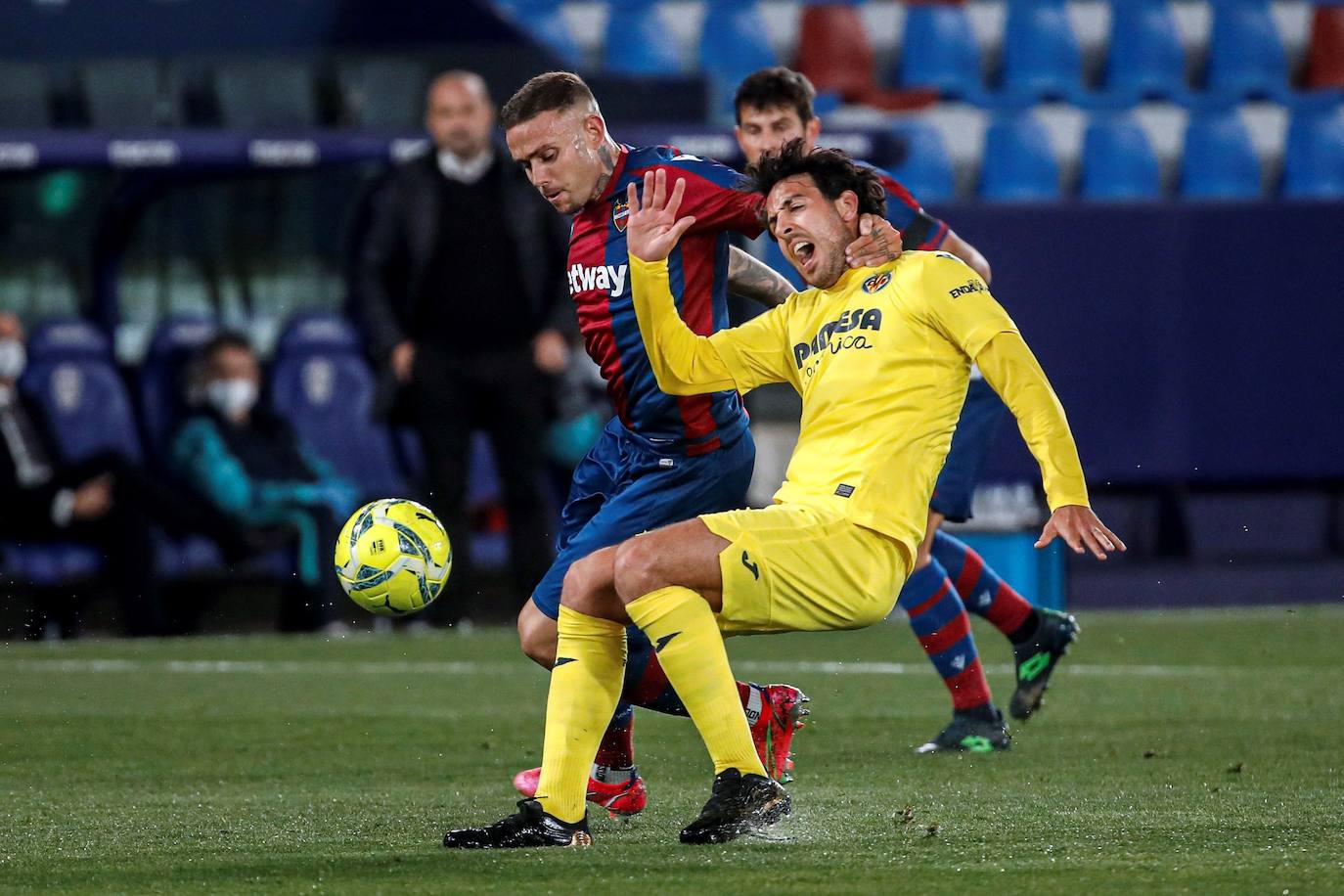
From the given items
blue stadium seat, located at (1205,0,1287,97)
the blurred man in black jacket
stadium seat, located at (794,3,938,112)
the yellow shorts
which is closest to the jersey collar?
the yellow shorts

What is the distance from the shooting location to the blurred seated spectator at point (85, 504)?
9.42m

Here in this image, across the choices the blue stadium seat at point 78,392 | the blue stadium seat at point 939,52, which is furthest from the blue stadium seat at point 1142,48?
the blue stadium seat at point 78,392

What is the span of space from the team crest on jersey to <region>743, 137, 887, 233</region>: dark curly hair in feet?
0.44

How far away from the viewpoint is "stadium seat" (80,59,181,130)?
9.80 metres

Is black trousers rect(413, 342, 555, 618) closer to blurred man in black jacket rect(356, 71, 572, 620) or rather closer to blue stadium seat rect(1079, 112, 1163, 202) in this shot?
blurred man in black jacket rect(356, 71, 572, 620)

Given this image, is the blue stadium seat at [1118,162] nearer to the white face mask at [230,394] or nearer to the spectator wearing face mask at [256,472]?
the spectator wearing face mask at [256,472]

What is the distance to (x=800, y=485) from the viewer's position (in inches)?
170

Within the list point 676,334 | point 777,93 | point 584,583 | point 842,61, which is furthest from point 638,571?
point 842,61

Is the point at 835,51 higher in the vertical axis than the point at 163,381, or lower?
higher

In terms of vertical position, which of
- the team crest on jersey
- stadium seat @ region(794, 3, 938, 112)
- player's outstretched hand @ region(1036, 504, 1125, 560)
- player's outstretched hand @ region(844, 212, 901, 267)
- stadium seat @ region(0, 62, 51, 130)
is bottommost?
player's outstretched hand @ region(1036, 504, 1125, 560)

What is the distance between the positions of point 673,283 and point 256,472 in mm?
5409

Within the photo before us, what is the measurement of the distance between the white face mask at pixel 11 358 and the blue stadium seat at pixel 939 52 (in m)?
5.79

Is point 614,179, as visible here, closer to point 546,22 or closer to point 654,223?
point 654,223

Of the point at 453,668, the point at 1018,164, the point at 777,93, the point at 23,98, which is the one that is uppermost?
the point at 1018,164
